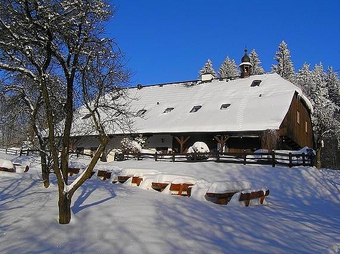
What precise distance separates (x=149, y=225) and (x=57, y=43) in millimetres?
4161

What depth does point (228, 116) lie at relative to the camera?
28.7 m

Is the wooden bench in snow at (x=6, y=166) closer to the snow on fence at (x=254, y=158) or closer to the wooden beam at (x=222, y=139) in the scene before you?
the snow on fence at (x=254, y=158)

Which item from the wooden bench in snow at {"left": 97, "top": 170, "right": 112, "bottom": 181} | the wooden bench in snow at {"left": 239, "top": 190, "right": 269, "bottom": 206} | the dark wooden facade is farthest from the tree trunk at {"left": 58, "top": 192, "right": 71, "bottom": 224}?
the dark wooden facade

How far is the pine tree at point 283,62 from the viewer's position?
57.9 meters

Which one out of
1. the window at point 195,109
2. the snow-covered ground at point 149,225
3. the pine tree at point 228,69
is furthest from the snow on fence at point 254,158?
the pine tree at point 228,69

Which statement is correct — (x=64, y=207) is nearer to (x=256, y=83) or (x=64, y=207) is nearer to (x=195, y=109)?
(x=195, y=109)

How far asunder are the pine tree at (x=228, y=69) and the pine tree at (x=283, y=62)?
22.4 feet

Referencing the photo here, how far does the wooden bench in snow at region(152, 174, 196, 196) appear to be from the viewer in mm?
11610

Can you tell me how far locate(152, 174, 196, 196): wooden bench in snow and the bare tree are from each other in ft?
14.3

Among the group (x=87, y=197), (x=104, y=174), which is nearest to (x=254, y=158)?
(x=104, y=174)

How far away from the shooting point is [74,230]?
6.45m

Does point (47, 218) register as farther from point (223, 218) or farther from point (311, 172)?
point (311, 172)

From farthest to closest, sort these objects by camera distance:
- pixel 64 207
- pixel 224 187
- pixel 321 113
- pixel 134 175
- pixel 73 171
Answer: pixel 321 113, pixel 73 171, pixel 134 175, pixel 224 187, pixel 64 207

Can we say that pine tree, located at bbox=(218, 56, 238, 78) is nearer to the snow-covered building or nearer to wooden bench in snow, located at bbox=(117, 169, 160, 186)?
the snow-covered building
